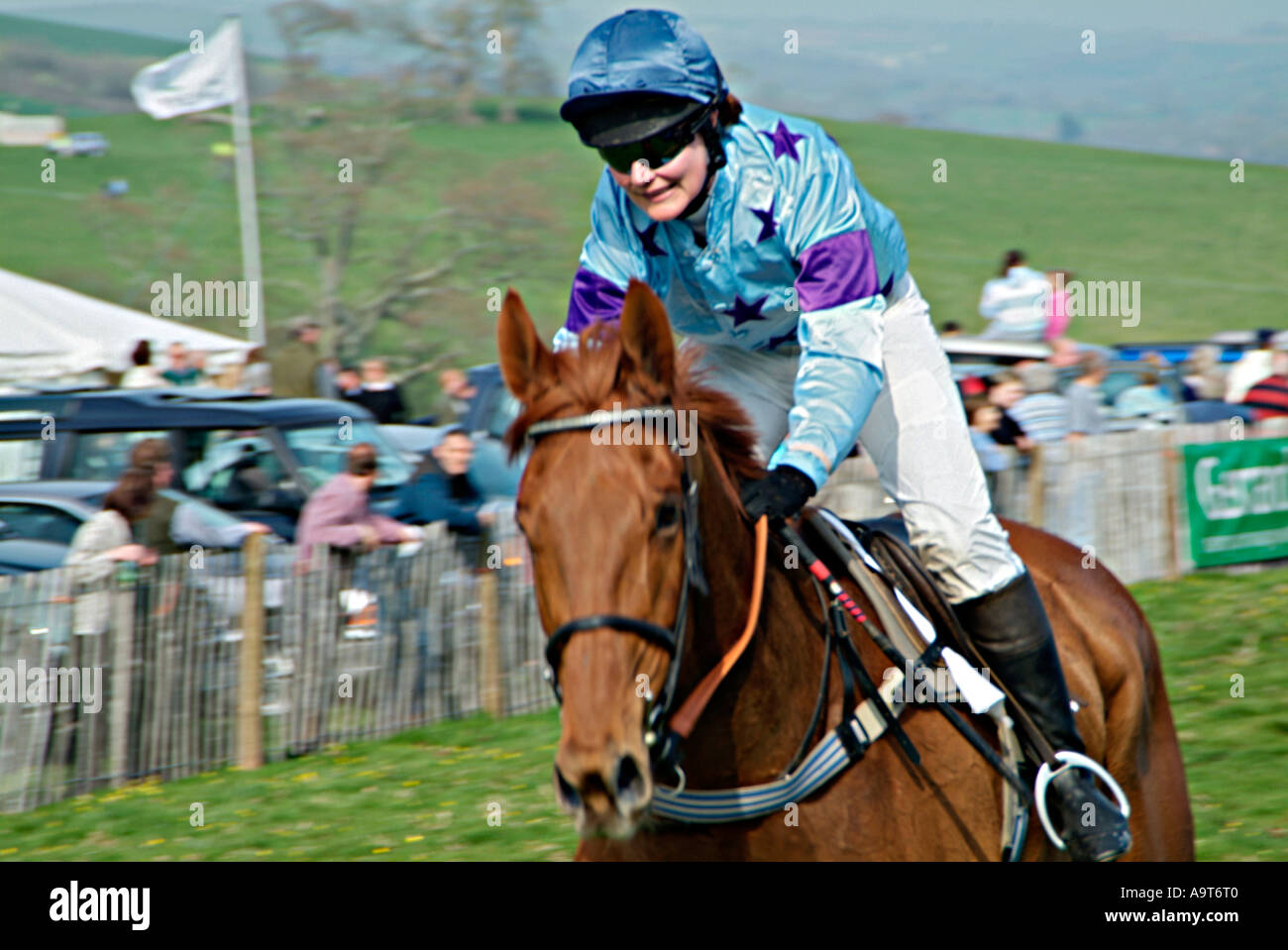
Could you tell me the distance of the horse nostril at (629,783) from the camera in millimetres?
2264

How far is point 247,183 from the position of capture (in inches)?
712

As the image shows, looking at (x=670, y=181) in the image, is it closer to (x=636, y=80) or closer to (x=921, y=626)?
(x=636, y=80)

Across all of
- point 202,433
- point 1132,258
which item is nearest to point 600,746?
point 202,433

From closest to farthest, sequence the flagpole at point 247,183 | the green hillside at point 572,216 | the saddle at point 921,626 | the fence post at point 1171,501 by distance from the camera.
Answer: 1. the saddle at point 921,626
2. the fence post at point 1171,501
3. the flagpole at point 247,183
4. the green hillside at point 572,216

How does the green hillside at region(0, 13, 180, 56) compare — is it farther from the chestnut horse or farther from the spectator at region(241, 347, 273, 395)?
the chestnut horse

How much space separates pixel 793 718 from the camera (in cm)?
296

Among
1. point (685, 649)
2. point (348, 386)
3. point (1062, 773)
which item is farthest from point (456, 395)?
point (685, 649)

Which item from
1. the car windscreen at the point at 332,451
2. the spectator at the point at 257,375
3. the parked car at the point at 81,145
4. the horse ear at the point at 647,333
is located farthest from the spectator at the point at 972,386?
the parked car at the point at 81,145

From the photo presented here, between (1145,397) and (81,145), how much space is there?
35910mm

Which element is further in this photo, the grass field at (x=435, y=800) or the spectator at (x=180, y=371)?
the spectator at (x=180, y=371)

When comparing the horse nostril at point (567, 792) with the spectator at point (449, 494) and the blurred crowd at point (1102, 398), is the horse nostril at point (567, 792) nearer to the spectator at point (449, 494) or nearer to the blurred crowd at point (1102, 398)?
the spectator at point (449, 494)

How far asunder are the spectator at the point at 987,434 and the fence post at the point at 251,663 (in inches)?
227

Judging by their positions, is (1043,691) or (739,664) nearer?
(739,664)

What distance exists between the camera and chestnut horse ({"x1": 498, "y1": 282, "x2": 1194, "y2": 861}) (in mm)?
2336
